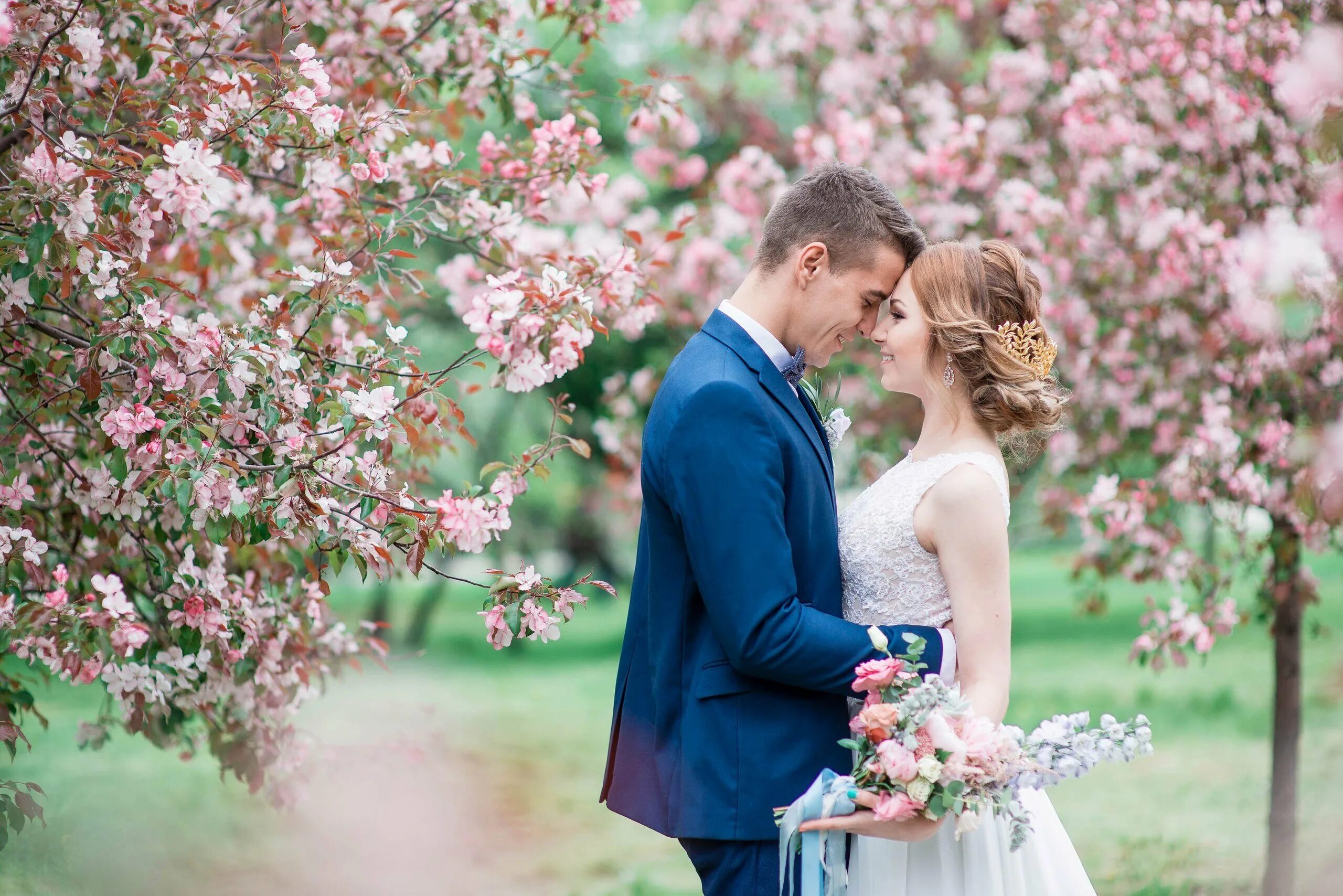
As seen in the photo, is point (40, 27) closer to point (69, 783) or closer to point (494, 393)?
point (69, 783)

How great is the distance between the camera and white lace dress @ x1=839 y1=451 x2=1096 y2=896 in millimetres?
2406

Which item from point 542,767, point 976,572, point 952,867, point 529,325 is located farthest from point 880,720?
point 542,767

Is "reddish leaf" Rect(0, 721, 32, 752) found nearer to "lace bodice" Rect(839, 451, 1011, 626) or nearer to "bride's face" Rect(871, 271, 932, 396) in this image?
"lace bodice" Rect(839, 451, 1011, 626)

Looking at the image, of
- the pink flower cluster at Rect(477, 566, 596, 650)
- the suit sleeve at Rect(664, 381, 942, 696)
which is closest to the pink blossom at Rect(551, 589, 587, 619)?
the pink flower cluster at Rect(477, 566, 596, 650)

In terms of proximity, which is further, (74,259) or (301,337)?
(301,337)

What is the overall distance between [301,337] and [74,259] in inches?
18.7

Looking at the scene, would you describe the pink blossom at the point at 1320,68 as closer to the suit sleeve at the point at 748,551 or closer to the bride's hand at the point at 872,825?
the suit sleeve at the point at 748,551

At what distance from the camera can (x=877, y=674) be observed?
2057mm

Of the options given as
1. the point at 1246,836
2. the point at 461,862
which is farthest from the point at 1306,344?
the point at 461,862

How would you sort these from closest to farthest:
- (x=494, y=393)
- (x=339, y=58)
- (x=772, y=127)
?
1. (x=339, y=58)
2. (x=772, y=127)
3. (x=494, y=393)

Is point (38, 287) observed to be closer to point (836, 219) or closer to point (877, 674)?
point (836, 219)

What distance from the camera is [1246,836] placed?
6574mm

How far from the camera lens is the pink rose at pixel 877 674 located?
2.06 m

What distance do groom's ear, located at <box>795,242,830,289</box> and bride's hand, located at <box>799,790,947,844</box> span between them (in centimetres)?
105
